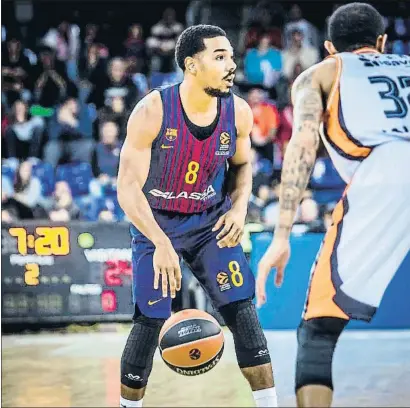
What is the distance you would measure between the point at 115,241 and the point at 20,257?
29.1 inches

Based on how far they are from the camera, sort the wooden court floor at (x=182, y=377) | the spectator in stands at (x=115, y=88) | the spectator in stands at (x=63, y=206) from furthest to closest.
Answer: the spectator in stands at (x=115, y=88), the spectator in stands at (x=63, y=206), the wooden court floor at (x=182, y=377)

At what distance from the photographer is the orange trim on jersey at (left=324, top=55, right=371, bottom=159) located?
11.9ft

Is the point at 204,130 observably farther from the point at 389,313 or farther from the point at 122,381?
the point at 389,313

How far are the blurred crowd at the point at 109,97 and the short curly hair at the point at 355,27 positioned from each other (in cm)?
354

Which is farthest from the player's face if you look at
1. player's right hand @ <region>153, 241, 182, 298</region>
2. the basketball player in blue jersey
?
player's right hand @ <region>153, 241, 182, 298</region>

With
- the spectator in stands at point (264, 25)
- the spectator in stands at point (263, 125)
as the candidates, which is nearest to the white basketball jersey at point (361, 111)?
the spectator in stands at point (263, 125)

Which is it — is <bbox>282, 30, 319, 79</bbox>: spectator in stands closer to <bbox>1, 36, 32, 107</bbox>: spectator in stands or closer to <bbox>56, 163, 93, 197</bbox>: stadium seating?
<bbox>56, 163, 93, 197</bbox>: stadium seating

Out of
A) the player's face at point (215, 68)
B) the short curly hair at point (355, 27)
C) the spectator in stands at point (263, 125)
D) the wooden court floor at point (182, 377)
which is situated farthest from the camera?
the spectator in stands at point (263, 125)

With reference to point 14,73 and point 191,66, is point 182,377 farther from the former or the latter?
point 14,73

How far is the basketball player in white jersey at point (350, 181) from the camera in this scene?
11.2ft

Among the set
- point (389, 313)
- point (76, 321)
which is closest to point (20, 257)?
point (76, 321)

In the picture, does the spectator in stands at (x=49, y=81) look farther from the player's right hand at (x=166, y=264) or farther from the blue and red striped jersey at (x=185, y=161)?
the player's right hand at (x=166, y=264)

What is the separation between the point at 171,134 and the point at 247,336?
37.5 inches

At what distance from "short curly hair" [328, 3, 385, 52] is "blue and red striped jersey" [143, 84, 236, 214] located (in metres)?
0.85
